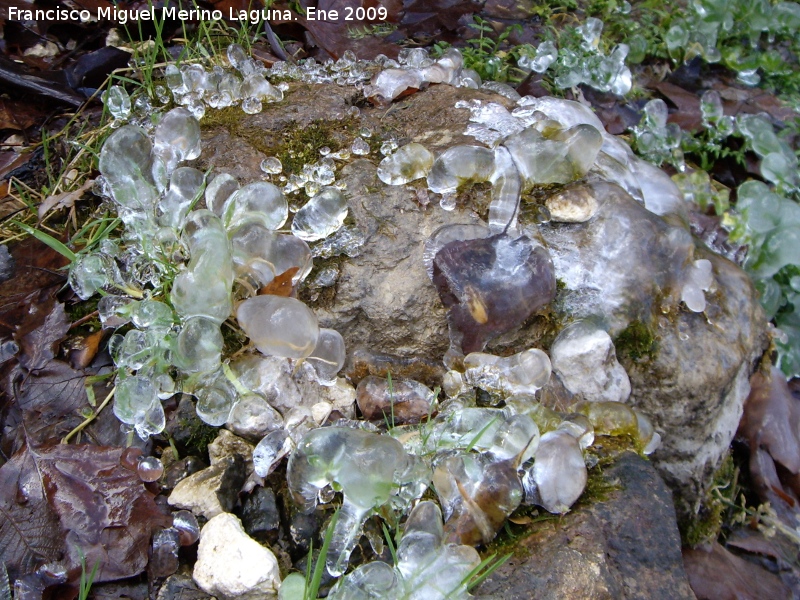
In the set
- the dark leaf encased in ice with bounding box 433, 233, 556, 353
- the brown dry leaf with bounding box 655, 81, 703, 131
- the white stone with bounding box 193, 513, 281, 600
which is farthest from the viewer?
the brown dry leaf with bounding box 655, 81, 703, 131

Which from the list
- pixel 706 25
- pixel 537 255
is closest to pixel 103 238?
pixel 537 255

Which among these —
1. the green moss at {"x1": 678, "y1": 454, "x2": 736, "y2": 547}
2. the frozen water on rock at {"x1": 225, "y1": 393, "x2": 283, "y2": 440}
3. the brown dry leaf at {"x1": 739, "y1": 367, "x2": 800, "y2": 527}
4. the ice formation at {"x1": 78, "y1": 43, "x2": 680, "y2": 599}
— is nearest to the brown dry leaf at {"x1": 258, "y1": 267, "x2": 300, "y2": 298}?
the ice formation at {"x1": 78, "y1": 43, "x2": 680, "y2": 599}

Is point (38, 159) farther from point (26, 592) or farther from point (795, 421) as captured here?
point (795, 421)

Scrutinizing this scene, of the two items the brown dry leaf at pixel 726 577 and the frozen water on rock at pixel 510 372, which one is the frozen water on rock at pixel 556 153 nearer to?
the frozen water on rock at pixel 510 372

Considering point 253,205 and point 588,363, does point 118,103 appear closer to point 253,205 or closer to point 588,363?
point 253,205

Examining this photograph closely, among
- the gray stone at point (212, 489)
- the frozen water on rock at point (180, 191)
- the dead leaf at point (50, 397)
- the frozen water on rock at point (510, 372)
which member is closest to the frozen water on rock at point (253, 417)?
the gray stone at point (212, 489)

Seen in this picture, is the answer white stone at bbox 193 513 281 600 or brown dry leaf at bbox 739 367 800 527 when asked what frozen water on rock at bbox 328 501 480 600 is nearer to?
white stone at bbox 193 513 281 600

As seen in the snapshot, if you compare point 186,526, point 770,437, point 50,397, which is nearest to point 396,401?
point 186,526
